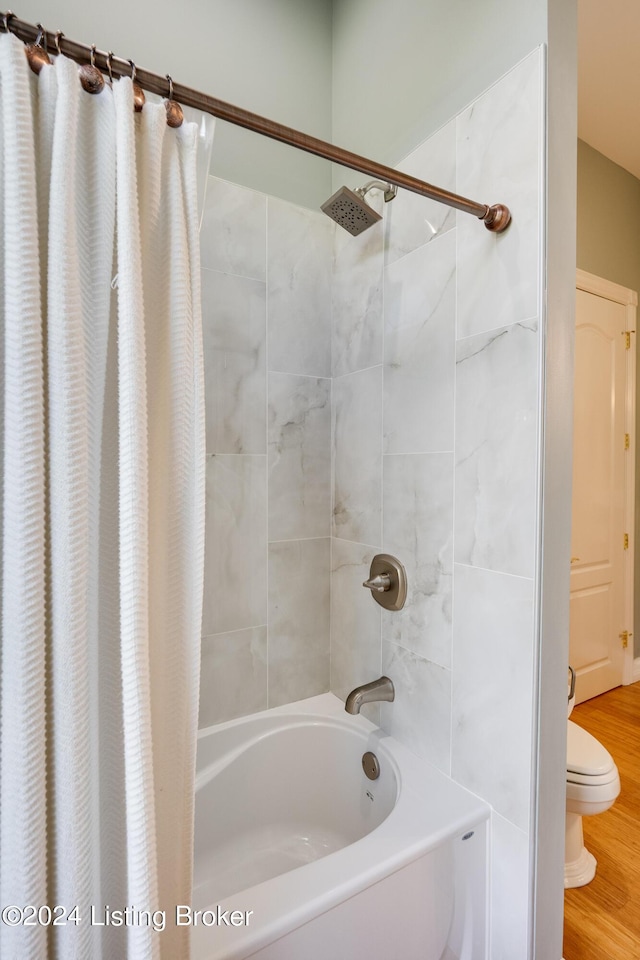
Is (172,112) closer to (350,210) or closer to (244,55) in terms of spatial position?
(350,210)

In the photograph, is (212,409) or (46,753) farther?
(212,409)

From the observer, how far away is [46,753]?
0.61 metres

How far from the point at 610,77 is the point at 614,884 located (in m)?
3.24

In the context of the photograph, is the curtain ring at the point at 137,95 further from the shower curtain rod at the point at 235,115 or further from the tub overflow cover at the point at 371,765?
the tub overflow cover at the point at 371,765

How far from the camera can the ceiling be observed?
187 centimetres

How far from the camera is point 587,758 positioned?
5.33 ft

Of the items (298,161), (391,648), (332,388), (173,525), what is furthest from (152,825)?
(298,161)

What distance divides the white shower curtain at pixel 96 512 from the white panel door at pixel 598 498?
2442 millimetres

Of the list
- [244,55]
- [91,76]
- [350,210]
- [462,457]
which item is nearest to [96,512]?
[91,76]

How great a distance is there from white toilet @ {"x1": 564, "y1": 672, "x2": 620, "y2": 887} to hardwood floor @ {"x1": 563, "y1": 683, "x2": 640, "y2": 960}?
0.05m

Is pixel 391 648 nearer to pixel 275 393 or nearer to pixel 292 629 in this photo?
pixel 292 629

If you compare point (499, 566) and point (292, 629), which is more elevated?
point (499, 566)

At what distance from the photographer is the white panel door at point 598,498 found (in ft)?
8.75

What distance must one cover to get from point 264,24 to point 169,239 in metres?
1.46
